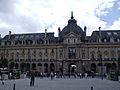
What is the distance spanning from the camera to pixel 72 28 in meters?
110

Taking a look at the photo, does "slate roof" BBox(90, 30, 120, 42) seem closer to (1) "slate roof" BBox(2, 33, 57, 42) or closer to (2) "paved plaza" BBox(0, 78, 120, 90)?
(1) "slate roof" BBox(2, 33, 57, 42)

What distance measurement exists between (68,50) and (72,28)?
29.8 ft

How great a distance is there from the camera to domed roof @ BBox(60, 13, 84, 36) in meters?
110

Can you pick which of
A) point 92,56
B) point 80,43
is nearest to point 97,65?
point 92,56

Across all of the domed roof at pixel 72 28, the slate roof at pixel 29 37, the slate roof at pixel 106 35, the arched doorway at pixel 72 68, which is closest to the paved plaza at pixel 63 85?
the arched doorway at pixel 72 68

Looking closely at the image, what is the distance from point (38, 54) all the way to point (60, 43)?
418 inches

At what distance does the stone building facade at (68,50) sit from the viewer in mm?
106812

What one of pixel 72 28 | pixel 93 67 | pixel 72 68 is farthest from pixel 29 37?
pixel 93 67

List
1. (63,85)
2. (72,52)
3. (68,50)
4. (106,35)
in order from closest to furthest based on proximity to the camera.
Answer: (63,85)
(72,52)
(68,50)
(106,35)

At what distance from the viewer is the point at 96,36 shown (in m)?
110

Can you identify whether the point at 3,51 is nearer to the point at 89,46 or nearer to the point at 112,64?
the point at 89,46

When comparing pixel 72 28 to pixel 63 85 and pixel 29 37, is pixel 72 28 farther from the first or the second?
pixel 63 85

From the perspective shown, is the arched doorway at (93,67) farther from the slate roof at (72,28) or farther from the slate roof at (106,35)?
the slate roof at (72,28)

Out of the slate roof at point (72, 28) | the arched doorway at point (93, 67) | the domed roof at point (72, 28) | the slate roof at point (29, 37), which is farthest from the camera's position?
the slate roof at point (29, 37)
